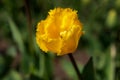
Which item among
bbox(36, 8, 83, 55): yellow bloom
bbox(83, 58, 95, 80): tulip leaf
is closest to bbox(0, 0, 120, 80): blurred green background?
bbox(83, 58, 95, 80): tulip leaf

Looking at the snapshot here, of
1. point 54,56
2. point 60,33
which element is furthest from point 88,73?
point 54,56

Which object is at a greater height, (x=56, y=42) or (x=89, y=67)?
(x=56, y=42)

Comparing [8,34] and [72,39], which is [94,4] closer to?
[8,34]

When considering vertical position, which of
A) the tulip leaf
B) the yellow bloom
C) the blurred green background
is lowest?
the blurred green background

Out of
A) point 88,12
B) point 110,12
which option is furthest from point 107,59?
point 88,12

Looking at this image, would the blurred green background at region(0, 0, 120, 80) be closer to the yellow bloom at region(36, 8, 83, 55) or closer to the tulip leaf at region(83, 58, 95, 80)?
the tulip leaf at region(83, 58, 95, 80)

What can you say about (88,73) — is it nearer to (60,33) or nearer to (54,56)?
(60,33)
